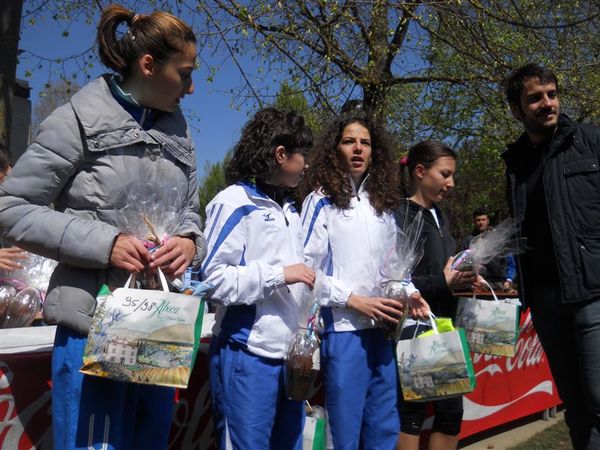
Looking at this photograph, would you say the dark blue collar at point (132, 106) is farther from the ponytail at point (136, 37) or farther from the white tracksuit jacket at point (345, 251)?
the white tracksuit jacket at point (345, 251)

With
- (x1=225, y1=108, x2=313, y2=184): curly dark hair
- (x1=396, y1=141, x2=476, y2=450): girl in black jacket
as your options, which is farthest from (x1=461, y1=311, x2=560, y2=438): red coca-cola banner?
(x1=225, y1=108, x2=313, y2=184): curly dark hair

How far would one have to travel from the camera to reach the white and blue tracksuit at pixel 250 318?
8.45 ft

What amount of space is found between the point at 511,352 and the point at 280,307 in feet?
4.65

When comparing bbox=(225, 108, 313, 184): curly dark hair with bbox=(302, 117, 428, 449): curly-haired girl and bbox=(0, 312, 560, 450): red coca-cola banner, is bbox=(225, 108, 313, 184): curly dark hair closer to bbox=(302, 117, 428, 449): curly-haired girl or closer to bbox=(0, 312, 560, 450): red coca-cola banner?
bbox=(302, 117, 428, 449): curly-haired girl

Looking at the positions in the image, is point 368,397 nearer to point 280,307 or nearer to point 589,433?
point 280,307

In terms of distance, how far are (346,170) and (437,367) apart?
1.11 metres

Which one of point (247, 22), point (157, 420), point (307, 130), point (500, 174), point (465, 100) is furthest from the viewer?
point (500, 174)

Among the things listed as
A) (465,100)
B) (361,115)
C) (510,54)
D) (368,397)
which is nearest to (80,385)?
(368,397)

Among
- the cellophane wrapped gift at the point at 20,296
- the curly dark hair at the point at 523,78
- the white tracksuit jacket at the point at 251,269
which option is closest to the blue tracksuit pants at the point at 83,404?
the white tracksuit jacket at the point at 251,269

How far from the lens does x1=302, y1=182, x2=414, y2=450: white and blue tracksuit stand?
2.93 metres

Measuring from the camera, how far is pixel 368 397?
10.1 feet

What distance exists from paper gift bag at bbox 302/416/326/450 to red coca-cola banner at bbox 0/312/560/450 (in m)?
0.59

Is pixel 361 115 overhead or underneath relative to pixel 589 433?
overhead

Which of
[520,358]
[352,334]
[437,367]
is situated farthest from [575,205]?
[520,358]
